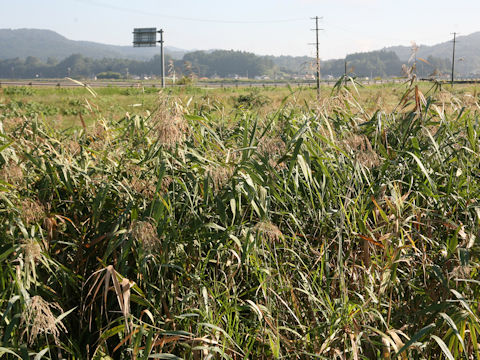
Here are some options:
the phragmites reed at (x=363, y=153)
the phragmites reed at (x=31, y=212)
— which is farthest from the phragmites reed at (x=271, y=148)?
the phragmites reed at (x=31, y=212)

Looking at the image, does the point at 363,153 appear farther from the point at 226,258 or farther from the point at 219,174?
the point at 226,258

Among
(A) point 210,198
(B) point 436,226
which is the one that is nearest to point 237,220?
(A) point 210,198

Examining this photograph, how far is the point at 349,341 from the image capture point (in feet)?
8.90

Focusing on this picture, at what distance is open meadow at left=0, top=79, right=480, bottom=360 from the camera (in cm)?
256

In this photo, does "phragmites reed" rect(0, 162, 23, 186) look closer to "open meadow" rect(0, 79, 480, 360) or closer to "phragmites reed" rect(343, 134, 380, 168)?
"open meadow" rect(0, 79, 480, 360)

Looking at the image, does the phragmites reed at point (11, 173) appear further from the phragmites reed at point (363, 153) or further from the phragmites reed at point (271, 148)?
the phragmites reed at point (363, 153)

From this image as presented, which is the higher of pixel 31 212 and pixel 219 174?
pixel 219 174

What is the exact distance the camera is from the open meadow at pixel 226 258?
256 centimetres

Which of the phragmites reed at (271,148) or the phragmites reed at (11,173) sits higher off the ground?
the phragmites reed at (271,148)

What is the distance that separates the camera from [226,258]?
299cm

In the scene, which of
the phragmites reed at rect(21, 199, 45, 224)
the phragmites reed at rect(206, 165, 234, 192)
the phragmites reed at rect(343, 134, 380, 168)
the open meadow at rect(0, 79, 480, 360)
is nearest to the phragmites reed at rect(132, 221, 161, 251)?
the open meadow at rect(0, 79, 480, 360)

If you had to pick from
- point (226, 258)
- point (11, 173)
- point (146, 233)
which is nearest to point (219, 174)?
point (226, 258)

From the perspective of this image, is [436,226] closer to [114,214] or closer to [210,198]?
[210,198]

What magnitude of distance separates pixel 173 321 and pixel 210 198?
0.83 m
